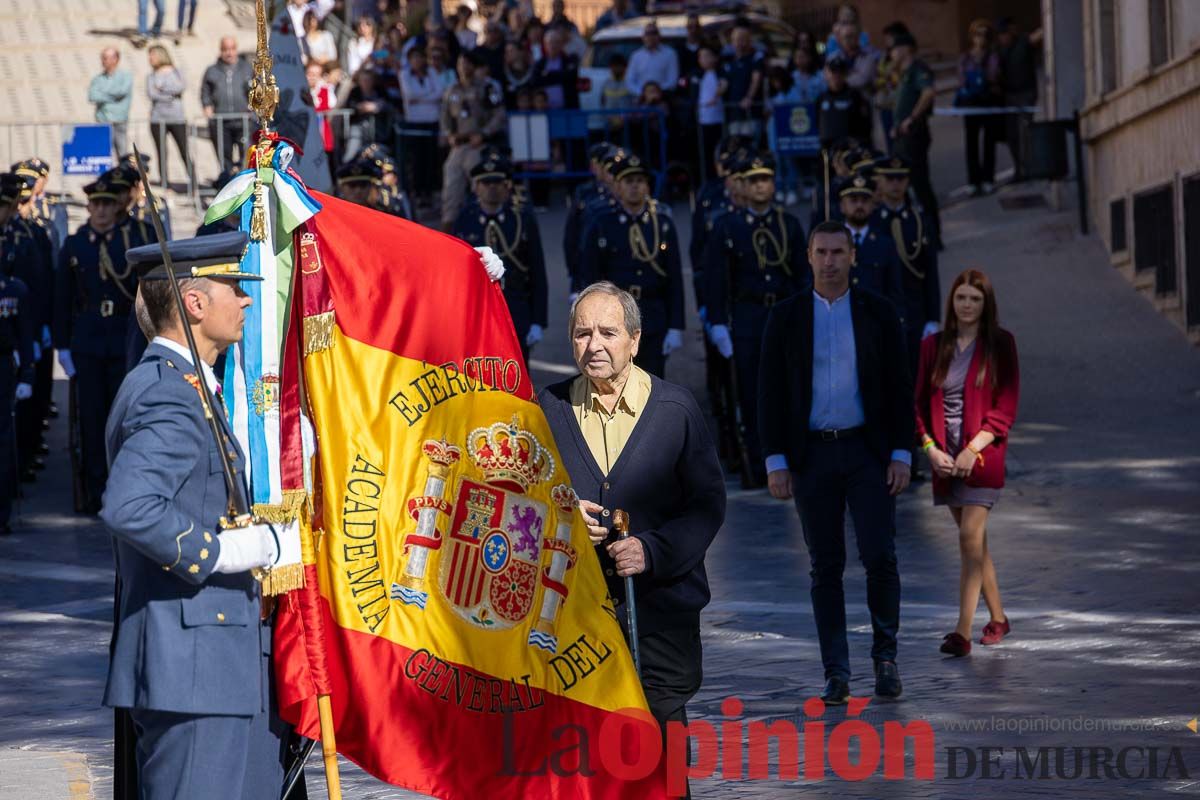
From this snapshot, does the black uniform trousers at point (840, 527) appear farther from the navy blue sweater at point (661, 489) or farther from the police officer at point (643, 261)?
the police officer at point (643, 261)

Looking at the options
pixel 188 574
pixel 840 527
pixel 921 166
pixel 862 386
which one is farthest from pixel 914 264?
pixel 188 574

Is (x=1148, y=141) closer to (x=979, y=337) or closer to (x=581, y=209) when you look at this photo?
(x=581, y=209)

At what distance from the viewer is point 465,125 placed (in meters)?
24.6

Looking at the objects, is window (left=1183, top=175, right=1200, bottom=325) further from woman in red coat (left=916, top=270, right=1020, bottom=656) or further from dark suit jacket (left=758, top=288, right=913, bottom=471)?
dark suit jacket (left=758, top=288, right=913, bottom=471)

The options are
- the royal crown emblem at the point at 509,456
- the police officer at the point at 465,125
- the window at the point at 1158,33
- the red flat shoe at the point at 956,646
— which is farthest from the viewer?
the police officer at the point at 465,125

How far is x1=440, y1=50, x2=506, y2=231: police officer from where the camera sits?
2397 centimetres

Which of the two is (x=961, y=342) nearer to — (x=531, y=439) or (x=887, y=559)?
(x=887, y=559)

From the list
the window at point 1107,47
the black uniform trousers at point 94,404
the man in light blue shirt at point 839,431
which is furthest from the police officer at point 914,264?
the window at point 1107,47

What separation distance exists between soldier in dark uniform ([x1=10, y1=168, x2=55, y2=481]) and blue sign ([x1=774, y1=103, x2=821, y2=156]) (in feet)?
36.2

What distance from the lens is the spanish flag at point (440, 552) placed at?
18.6ft

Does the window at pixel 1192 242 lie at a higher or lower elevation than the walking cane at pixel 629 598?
higher

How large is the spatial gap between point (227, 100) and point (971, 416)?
1721 cm

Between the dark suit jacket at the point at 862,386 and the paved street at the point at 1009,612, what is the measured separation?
3.43ft

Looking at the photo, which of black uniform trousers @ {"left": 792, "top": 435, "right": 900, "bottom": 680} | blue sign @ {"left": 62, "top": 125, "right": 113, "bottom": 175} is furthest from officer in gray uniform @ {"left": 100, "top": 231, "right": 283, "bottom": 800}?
blue sign @ {"left": 62, "top": 125, "right": 113, "bottom": 175}
